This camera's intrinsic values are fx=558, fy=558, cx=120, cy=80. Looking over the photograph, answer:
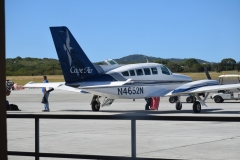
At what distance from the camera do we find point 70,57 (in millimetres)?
28281

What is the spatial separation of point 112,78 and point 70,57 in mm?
2516

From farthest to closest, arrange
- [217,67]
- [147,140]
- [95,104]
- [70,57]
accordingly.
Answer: [217,67] → [95,104] → [70,57] → [147,140]

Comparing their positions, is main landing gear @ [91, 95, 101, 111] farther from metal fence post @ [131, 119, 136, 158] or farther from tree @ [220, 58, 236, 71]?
tree @ [220, 58, 236, 71]

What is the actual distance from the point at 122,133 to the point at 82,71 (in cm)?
2000

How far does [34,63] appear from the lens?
187 m

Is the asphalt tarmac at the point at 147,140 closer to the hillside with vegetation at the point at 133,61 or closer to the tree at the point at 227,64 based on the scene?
the hillside with vegetation at the point at 133,61

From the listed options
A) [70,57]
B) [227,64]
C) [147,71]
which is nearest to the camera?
[70,57]

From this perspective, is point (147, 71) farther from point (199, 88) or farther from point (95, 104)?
point (95, 104)

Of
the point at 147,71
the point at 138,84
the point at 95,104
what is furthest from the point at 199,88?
the point at 95,104

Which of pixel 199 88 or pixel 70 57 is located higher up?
pixel 70 57

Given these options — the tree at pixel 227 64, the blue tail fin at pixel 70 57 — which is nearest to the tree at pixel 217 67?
the tree at pixel 227 64

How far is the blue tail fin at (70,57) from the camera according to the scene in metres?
27.8

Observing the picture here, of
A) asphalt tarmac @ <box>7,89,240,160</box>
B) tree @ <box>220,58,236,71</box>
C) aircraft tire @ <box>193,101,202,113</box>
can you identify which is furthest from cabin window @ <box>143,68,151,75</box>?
tree @ <box>220,58,236,71</box>
